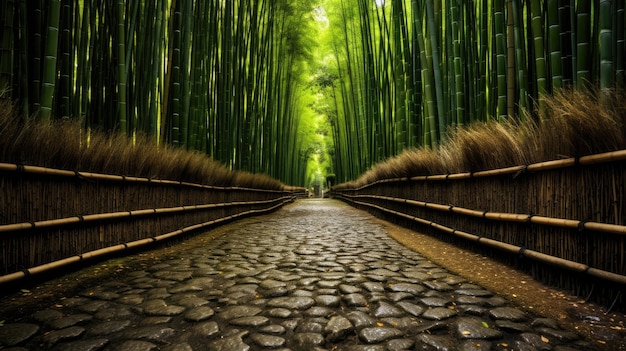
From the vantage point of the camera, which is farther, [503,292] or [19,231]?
[503,292]

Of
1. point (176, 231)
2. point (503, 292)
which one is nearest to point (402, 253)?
point (503, 292)

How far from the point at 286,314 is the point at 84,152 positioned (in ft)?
5.32

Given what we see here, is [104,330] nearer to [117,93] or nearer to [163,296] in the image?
[163,296]

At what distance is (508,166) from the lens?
88.3 inches

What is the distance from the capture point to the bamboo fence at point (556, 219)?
144 cm

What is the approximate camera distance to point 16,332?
47.8 inches

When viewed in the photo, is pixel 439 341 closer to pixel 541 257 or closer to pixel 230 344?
pixel 230 344

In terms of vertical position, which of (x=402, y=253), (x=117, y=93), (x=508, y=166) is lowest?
(x=402, y=253)

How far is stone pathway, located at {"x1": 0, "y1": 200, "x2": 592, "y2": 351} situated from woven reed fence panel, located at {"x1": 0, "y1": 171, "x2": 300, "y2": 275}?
36 centimetres

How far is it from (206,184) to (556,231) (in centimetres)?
355

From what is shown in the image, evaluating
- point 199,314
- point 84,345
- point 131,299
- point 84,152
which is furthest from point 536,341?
point 84,152

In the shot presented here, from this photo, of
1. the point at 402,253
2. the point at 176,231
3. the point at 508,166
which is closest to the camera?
the point at 508,166

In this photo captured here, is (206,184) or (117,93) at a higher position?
(117,93)

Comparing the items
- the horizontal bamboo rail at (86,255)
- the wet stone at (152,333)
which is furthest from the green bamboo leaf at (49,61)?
the wet stone at (152,333)
